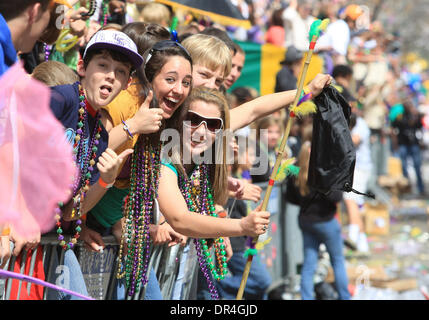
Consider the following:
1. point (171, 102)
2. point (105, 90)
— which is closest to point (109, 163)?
point (105, 90)

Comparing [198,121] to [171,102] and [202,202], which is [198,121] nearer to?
[171,102]

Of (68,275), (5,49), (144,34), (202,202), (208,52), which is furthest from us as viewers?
(208,52)

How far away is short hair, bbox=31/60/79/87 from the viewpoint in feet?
12.4

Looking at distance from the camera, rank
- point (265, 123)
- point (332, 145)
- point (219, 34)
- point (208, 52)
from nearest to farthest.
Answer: point (332, 145) → point (208, 52) → point (219, 34) → point (265, 123)

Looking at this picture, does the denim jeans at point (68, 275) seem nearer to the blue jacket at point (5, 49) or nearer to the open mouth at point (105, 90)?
the open mouth at point (105, 90)

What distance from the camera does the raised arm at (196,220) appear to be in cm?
343

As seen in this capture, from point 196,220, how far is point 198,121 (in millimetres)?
A: 645

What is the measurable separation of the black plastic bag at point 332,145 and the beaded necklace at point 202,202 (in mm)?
709

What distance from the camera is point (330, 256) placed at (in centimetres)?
651

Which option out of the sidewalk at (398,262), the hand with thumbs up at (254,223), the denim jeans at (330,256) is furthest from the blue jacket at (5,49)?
the denim jeans at (330,256)

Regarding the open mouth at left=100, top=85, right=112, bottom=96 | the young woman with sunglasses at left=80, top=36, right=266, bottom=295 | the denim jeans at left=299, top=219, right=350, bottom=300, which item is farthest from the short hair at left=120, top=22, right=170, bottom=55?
the denim jeans at left=299, top=219, right=350, bottom=300


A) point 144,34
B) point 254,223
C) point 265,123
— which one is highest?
point 265,123

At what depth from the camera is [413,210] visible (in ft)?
42.9
